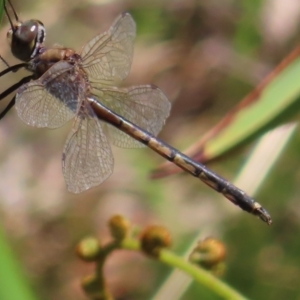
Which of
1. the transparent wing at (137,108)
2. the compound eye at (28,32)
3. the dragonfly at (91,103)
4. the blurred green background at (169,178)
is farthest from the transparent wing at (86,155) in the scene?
the blurred green background at (169,178)

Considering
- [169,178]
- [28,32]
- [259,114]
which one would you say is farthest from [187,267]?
[169,178]

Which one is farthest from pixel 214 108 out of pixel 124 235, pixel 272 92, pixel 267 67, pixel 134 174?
pixel 124 235

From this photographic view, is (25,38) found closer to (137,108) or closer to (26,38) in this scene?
(26,38)

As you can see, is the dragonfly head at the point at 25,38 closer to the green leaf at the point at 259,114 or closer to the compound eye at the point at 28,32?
the compound eye at the point at 28,32

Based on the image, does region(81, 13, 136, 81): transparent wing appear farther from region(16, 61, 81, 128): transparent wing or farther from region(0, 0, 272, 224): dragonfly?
region(16, 61, 81, 128): transparent wing

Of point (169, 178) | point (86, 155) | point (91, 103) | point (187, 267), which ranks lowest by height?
point (187, 267)

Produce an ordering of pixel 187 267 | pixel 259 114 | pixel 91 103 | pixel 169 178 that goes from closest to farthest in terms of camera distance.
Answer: pixel 187 267 → pixel 259 114 → pixel 91 103 → pixel 169 178

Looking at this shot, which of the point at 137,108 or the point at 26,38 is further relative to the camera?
the point at 137,108

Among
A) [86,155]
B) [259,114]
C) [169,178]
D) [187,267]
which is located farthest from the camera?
[169,178]
